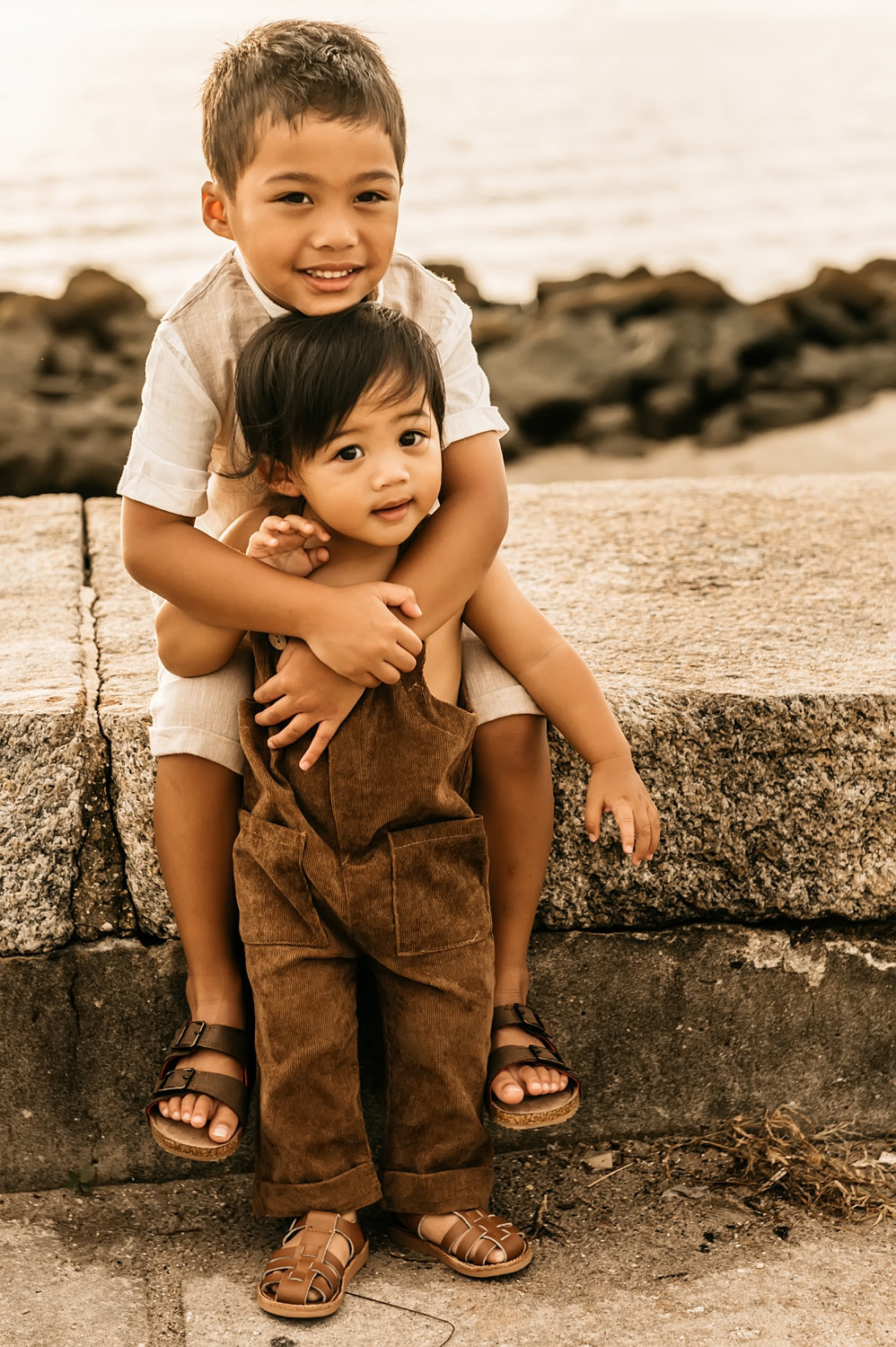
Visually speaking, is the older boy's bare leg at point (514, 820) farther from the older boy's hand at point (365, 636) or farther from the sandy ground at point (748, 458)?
the sandy ground at point (748, 458)

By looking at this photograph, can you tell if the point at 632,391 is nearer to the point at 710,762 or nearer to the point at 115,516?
the point at 115,516

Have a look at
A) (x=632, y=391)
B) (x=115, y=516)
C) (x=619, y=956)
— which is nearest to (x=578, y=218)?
(x=632, y=391)

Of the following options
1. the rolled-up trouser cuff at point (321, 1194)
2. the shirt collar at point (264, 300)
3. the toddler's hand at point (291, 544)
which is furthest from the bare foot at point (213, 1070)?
the shirt collar at point (264, 300)

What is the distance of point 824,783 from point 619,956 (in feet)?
1.38

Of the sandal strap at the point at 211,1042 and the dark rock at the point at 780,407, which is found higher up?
the dark rock at the point at 780,407

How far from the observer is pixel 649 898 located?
2.16 metres

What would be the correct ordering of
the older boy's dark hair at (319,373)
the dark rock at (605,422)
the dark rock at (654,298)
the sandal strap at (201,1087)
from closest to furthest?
the older boy's dark hair at (319,373) → the sandal strap at (201,1087) → the dark rock at (605,422) → the dark rock at (654,298)

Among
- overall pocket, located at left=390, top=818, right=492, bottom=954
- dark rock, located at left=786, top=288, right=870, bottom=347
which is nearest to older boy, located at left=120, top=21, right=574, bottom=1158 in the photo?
overall pocket, located at left=390, top=818, right=492, bottom=954

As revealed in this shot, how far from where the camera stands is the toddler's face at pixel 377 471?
1847 mm

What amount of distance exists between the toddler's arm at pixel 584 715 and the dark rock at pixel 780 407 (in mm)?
6364

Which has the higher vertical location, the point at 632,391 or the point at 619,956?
the point at 632,391

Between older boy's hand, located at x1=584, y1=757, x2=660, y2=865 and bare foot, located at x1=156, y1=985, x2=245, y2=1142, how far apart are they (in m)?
0.59

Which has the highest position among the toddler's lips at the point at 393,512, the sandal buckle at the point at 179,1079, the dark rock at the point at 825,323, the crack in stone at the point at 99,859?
the dark rock at the point at 825,323

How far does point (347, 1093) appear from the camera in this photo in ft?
6.30
